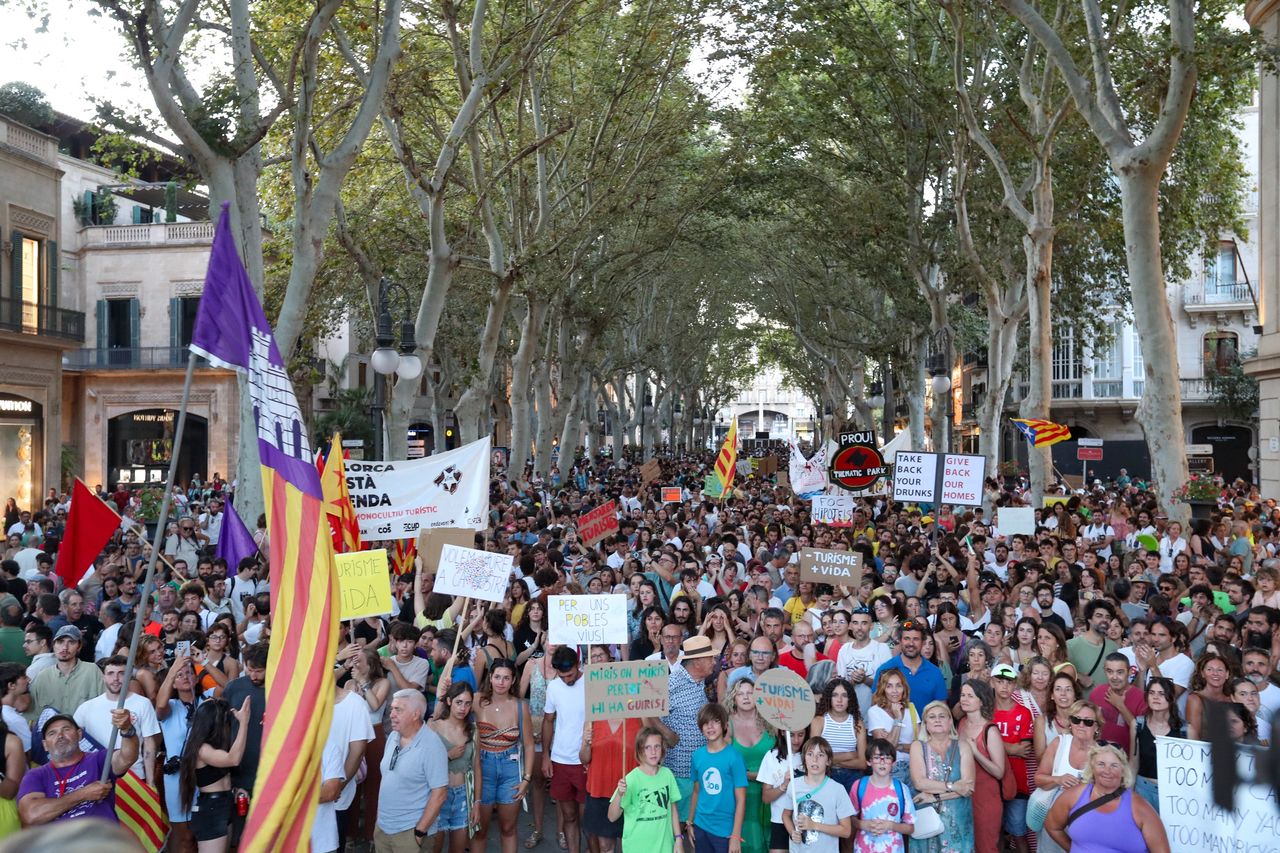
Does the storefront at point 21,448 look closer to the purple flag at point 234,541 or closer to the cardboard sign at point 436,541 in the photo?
the purple flag at point 234,541

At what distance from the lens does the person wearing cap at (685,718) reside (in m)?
7.68

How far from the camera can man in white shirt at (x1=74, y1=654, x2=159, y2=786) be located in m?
6.91

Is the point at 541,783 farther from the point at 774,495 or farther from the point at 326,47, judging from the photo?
the point at 774,495

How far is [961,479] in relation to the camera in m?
15.4

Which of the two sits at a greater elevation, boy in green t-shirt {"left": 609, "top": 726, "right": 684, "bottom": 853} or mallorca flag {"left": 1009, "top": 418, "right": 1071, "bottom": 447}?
mallorca flag {"left": 1009, "top": 418, "right": 1071, "bottom": 447}

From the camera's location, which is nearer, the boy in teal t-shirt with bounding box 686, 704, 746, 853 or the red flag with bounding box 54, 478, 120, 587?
the boy in teal t-shirt with bounding box 686, 704, 746, 853

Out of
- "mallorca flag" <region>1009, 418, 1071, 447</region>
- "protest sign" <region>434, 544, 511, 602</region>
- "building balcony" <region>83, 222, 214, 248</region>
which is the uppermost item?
"building balcony" <region>83, 222, 214, 248</region>

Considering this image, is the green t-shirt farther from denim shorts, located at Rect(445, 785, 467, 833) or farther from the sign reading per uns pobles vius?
the sign reading per uns pobles vius

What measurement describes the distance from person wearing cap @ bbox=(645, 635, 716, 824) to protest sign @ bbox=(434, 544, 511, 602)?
6.28 feet

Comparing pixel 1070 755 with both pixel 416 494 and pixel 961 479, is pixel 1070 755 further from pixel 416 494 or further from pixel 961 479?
pixel 961 479

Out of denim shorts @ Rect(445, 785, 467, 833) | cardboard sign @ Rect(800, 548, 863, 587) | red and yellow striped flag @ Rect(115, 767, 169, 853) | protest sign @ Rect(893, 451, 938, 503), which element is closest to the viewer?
red and yellow striped flag @ Rect(115, 767, 169, 853)

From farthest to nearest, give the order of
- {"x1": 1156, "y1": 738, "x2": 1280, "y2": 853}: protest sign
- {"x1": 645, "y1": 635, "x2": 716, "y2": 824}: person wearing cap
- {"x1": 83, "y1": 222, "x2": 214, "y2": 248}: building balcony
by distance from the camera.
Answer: {"x1": 83, "y1": 222, "x2": 214, "y2": 248}: building balcony
{"x1": 645, "y1": 635, "x2": 716, "y2": 824}: person wearing cap
{"x1": 1156, "y1": 738, "x2": 1280, "y2": 853}: protest sign

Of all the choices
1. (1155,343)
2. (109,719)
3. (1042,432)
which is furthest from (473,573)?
(1042,432)

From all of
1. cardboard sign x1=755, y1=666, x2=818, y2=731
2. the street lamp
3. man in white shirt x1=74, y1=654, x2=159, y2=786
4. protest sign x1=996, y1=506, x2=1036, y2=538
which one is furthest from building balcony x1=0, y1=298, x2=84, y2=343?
cardboard sign x1=755, y1=666, x2=818, y2=731
